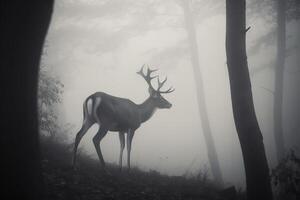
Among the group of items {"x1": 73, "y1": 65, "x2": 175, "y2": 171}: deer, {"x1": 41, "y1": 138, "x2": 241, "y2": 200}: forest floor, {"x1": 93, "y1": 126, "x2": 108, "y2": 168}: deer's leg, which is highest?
{"x1": 73, "y1": 65, "x2": 175, "y2": 171}: deer

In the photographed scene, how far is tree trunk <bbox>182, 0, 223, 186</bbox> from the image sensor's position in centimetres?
1488

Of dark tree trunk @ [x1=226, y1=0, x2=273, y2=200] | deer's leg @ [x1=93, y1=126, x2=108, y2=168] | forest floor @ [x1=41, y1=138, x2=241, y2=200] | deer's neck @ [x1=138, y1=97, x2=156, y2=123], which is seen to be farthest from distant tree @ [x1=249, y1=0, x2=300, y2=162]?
deer's leg @ [x1=93, y1=126, x2=108, y2=168]

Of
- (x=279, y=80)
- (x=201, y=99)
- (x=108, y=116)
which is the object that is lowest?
(x=108, y=116)

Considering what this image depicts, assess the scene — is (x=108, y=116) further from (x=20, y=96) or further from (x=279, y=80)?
(x=279, y=80)

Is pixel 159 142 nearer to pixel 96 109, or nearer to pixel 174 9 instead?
pixel 174 9

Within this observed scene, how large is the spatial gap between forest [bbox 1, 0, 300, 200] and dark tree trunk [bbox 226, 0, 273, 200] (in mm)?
19

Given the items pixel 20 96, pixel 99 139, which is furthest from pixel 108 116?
pixel 20 96

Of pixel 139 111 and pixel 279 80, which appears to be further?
pixel 279 80

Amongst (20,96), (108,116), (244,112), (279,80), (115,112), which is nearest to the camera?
(20,96)

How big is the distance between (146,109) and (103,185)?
415cm

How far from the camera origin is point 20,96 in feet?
7.71

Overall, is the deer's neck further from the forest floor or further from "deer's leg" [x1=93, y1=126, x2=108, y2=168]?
"deer's leg" [x1=93, y1=126, x2=108, y2=168]

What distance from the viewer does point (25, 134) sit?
7.71ft

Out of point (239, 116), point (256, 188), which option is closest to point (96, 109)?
point (239, 116)
